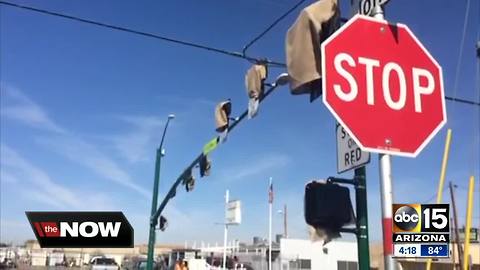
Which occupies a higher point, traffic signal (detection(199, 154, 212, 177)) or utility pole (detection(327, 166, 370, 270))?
traffic signal (detection(199, 154, 212, 177))

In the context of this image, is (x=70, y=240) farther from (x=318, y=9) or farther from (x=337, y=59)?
(x=337, y=59)

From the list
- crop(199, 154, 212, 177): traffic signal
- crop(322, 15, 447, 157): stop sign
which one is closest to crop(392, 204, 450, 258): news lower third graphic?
crop(322, 15, 447, 157): stop sign

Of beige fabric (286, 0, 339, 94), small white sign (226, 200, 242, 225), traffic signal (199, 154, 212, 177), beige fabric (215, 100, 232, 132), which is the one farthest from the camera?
small white sign (226, 200, 242, 225)

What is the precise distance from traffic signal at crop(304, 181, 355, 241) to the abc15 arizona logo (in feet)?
1.92

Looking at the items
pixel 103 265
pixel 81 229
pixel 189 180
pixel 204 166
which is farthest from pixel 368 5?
pixel 103 265

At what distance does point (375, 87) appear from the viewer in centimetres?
325

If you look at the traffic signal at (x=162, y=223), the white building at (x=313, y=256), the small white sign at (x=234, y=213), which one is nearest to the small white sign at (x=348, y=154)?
the traffic signal at (x=162, y=223)

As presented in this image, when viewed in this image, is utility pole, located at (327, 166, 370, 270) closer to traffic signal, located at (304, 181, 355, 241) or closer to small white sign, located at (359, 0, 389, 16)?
traffic signal, located at (304, 181, 355, 241)

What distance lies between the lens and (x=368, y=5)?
168 inches

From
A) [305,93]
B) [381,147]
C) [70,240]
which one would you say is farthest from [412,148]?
[70,240]

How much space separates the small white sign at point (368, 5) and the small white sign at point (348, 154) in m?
0.91

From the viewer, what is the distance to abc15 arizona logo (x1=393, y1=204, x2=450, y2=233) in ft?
12.6

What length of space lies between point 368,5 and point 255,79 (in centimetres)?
709

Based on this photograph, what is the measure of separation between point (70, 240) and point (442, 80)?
21.8 ft
